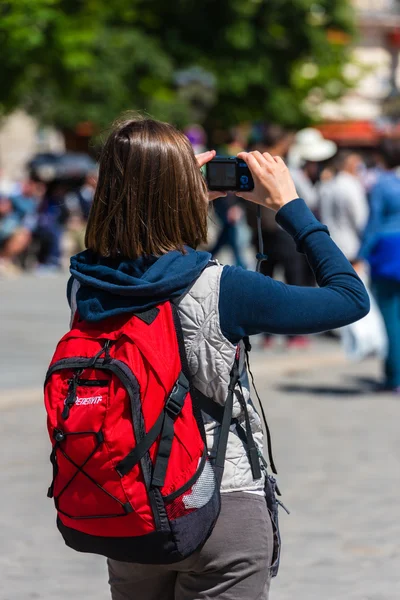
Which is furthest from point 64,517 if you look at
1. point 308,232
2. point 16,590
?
A: point 16,590

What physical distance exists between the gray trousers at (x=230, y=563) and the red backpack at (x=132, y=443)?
0.24ft

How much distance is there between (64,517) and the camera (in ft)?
8.36

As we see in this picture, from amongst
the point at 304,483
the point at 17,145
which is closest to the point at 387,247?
the point at 304,483

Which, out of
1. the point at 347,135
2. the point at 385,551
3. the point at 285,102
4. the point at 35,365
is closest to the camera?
the point at 385,551

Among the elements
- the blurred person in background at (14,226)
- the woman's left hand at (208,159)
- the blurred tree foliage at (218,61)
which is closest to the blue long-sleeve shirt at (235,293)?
the woman's left hand at (208,159)

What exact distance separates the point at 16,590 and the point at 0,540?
723 millimetres

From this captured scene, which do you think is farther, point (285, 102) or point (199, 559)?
point (285, 102)

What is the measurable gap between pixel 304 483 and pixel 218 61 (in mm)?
34474

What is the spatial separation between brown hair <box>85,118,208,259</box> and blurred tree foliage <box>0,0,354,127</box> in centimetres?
2874

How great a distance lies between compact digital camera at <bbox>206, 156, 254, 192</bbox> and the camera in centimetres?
271

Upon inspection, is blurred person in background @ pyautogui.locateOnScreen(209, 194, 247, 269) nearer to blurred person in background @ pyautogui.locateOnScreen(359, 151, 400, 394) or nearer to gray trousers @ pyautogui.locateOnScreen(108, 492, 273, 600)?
blurred person in background @ pyautogui.locateOnScreen(359, 151, 400, 394)

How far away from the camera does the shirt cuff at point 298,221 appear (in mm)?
2646

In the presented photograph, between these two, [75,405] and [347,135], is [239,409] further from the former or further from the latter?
[347,135]

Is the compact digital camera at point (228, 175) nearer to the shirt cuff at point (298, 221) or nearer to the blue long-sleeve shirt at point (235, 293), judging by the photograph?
the shirt cuff at point (298, 221)
